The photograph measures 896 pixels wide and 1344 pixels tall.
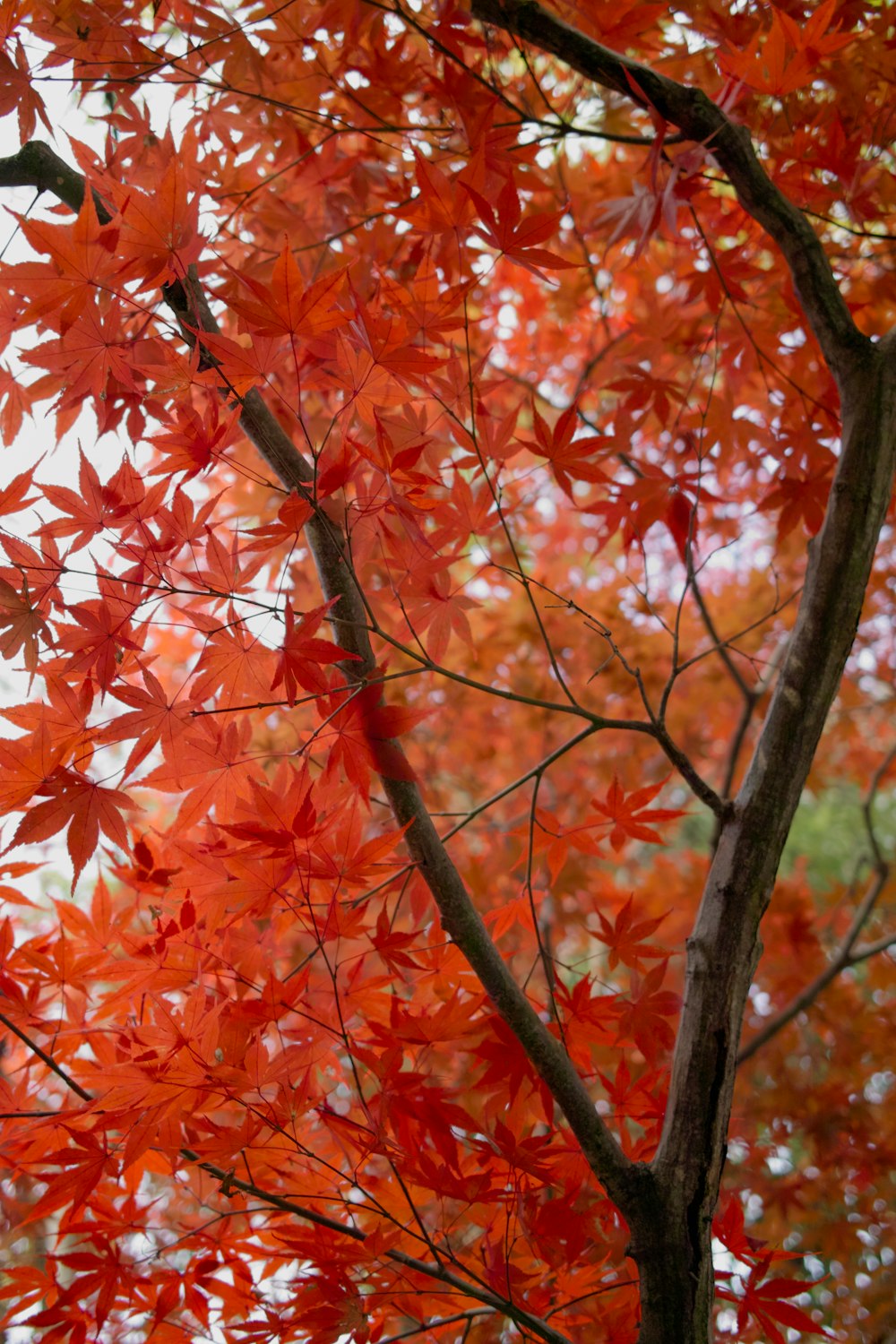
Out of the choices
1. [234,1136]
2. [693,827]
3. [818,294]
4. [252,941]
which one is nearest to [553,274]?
[818,294]

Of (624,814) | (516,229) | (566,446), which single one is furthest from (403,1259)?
(516,229)

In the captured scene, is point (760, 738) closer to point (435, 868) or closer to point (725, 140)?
point (435, 868)

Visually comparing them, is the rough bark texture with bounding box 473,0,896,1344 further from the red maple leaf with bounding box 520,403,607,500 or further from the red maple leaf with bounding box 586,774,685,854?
the red maple leaf with bounding box 520,403,607,500

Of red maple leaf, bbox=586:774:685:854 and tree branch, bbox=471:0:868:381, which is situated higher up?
tree branch, bbox=471:0:868:381

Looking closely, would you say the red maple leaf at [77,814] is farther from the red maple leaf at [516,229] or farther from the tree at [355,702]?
the red maple leaf at [516,229]

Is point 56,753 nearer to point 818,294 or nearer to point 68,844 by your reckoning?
point 68,844

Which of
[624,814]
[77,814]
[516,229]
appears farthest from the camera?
[624,814]

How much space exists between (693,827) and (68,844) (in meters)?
5.26

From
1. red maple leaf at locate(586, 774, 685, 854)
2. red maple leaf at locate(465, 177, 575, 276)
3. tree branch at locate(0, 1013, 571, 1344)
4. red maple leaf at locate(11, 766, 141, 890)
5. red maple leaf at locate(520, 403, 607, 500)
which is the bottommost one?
tree branch at locate(0, 1013, 571, 1344)

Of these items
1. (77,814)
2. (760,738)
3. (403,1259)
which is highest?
(760,738)

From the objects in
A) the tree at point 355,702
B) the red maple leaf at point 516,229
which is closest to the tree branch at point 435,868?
the tree at point 355,702

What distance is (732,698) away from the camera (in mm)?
2736

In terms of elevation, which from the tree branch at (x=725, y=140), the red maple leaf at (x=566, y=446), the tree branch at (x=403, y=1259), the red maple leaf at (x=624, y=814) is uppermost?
the tree branch at (x=725, y=140)

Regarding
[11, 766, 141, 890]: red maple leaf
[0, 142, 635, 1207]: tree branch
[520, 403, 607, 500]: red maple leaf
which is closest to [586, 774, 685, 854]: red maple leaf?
[0, 142, 635, 1207]: tree branch
